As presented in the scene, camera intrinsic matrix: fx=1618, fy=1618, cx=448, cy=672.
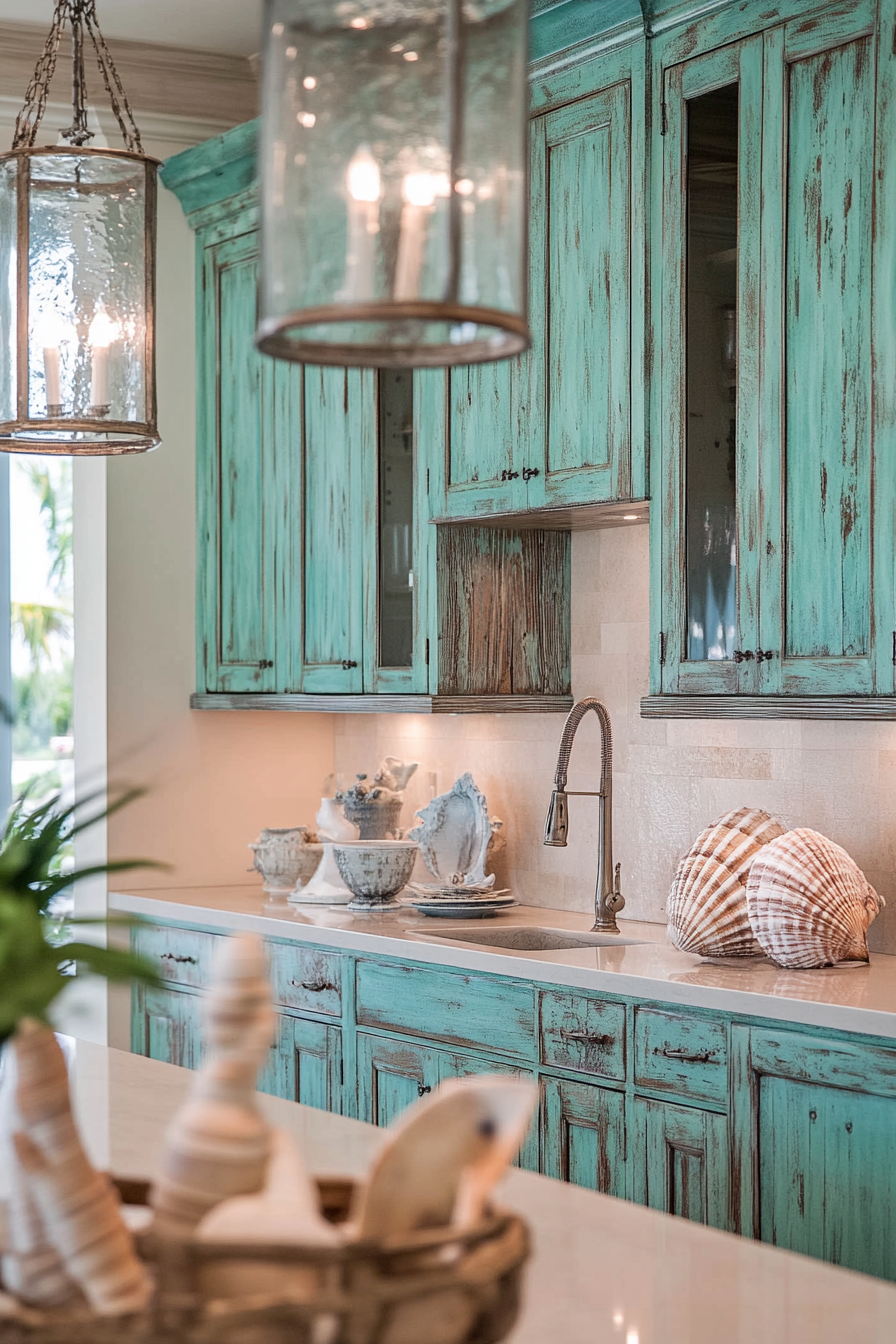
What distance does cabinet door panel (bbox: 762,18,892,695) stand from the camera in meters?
2.79

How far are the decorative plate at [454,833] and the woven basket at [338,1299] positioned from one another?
10.1 feet

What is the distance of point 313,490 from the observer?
426cm

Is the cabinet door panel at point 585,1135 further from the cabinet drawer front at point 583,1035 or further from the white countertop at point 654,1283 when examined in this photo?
the white countertop at point 654,1283

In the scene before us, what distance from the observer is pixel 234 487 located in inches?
178

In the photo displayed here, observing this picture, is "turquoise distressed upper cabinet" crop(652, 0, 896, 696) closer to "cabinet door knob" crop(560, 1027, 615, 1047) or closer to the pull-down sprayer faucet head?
the pull-down sprayer faucet head

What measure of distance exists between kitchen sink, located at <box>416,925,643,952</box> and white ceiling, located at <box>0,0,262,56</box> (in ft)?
8.06

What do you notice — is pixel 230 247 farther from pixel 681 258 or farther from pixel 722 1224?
pixel 722 1224

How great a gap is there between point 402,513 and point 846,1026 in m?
1.91

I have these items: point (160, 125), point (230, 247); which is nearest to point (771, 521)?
point (230, 247)

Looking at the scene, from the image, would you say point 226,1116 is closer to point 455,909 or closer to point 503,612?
point 455,909

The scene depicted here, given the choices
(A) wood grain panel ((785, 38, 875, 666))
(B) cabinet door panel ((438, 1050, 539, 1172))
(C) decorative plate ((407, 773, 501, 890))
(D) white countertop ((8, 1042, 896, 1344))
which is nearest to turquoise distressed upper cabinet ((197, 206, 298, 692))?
(C) decorative plate ((407, 773, 501, 890))

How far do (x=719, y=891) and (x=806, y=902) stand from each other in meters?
0.20

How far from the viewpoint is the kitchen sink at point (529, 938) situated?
11.4ft

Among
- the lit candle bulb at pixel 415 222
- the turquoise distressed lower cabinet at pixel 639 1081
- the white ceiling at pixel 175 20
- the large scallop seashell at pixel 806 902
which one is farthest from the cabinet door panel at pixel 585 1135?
the white ceiling at pixel 175 20
